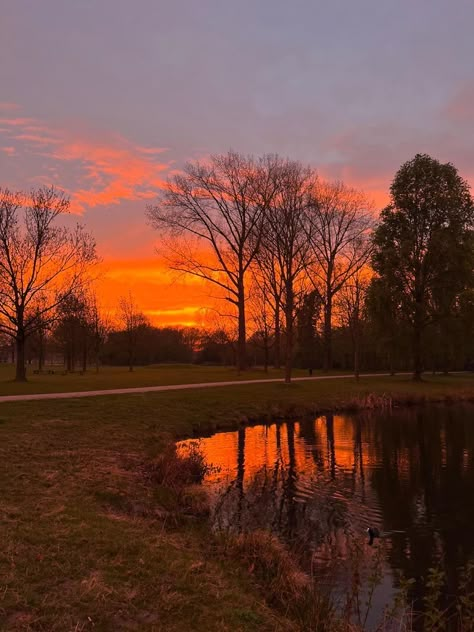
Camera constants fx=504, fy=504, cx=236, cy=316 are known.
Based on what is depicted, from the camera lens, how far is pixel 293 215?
1324 inches

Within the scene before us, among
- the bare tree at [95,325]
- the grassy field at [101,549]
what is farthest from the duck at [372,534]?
the bare tree at [95,325]

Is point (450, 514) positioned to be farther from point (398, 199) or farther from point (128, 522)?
point (398, 199)

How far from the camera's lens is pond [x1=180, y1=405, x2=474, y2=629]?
8352 millimetres

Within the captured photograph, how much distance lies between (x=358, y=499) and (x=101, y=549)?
7.67 metres

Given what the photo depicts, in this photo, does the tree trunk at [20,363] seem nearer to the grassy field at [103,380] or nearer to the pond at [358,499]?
the grassy field at [103,380]

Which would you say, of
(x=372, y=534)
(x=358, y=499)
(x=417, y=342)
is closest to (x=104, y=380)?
Result: (x=417, y=342)

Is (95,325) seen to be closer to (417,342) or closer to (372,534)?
(417,342)

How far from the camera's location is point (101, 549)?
683cm

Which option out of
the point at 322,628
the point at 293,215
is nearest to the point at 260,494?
the point at 322,628

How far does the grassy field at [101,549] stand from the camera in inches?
205

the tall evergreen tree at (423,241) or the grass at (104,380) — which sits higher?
the tall evergreen tree at (423,241)

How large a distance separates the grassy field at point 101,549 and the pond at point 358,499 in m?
1.63

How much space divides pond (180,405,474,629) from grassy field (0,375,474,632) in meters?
1.63

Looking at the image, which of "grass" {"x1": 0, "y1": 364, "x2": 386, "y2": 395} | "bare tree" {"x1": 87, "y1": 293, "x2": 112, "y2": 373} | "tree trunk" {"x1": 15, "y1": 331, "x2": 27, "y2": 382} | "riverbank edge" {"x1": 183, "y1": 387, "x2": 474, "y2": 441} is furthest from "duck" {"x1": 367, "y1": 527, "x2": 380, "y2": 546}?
"bare tree" {"x1": 87, "y1": 293, "x2": 112, "y2": 373}
